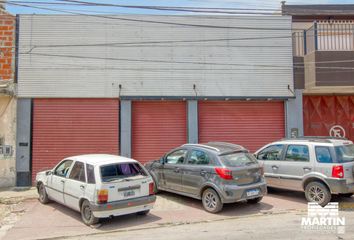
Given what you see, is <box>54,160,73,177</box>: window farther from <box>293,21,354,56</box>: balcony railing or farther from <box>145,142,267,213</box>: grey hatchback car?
<box>293,21,354,56</box>: balcony railing

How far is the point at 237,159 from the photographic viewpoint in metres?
8.43

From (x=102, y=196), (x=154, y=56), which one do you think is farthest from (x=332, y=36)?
(x=102, y=196)

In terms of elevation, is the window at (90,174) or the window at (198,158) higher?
the window at (198,158)

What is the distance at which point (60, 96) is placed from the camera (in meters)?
12.8

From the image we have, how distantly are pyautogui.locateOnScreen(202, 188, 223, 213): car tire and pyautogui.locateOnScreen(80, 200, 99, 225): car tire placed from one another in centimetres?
286

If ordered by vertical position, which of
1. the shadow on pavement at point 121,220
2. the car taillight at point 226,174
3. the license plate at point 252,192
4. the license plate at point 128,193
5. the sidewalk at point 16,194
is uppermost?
the car taillight at point 226,174

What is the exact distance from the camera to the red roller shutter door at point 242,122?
534 inches

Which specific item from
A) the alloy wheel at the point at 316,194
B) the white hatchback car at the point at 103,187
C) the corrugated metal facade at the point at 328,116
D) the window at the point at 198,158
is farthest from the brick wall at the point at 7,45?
the corrugated metal facade at the point at 328,116

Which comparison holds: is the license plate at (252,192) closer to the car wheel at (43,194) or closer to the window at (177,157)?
the window at (177,157)

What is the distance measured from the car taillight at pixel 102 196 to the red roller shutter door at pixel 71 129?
6026 millimetres

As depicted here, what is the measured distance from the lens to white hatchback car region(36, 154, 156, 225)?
713 cm

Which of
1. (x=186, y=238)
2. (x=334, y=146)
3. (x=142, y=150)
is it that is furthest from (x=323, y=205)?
(x=142, y=150)

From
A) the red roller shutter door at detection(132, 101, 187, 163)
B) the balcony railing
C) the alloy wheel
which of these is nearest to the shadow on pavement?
the alloy wheel

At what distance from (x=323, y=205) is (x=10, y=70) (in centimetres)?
1212
